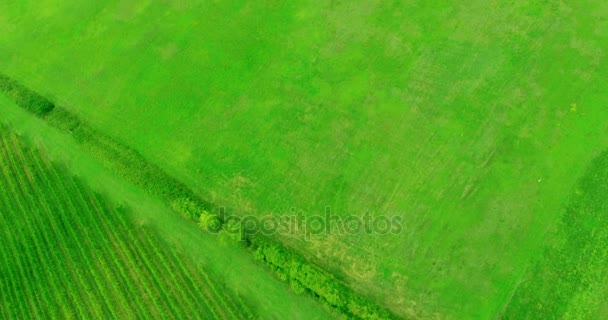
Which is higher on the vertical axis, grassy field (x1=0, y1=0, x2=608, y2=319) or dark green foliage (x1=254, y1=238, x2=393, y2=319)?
grassy field (x1=0, y1=0, x2=608, y2=319)

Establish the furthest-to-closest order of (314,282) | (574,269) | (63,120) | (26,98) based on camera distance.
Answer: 1. (26,98)
2. (63,120)
3. (314,282)
4. (574,269)

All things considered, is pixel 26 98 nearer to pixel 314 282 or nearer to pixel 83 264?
pixel 83 264

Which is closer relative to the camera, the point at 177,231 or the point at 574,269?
the point at 574,269

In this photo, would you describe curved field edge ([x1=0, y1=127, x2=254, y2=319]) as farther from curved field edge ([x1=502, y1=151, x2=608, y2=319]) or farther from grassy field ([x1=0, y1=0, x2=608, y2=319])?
curved field edge ([x1=502, y1=151, x2=608, y2=319])

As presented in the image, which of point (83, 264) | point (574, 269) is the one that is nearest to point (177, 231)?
point (83, 264)

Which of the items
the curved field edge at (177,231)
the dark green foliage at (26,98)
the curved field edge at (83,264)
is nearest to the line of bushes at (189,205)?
the dark green foliage at (26,98)

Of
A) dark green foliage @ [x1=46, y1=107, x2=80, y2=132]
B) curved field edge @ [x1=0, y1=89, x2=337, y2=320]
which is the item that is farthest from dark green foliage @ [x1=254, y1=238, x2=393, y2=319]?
dark green foliage @ [x1=46, y1=107, x2=80, y2=132]

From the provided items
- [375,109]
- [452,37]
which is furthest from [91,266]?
[452,37]
